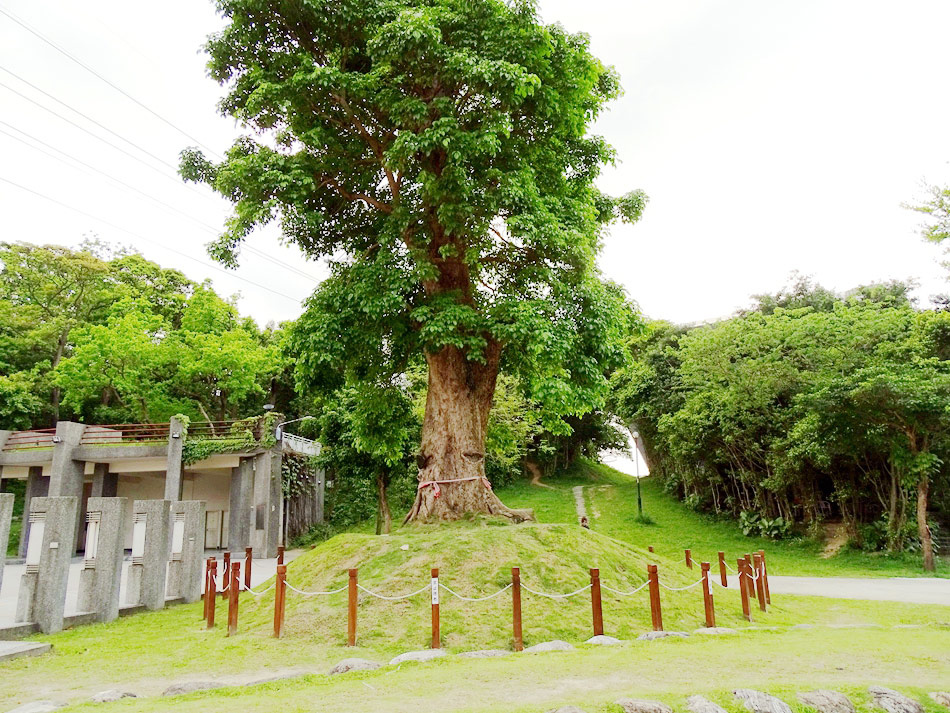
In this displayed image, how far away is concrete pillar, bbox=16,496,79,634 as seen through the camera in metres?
8.92

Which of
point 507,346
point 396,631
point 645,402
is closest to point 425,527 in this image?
point 396,631

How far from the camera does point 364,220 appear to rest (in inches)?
494

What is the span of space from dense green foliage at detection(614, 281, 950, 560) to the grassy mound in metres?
5.82

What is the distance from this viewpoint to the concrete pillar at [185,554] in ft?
40.7

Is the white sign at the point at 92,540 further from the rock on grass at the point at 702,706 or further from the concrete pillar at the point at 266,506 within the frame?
the concrete pillar at the point at 266,506

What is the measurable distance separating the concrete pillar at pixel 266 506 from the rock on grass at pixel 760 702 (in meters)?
22.4

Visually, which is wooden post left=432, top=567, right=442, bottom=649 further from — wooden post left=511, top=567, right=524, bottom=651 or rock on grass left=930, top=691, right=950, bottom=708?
rock on grass left=930, top=691, right=950, bottom=708

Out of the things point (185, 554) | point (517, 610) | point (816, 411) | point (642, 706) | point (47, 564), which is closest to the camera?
point (642, 706)

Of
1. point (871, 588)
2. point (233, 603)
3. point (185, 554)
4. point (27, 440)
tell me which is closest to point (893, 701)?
point (233, 603)

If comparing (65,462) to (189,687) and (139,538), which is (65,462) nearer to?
(139,538)

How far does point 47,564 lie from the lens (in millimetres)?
8969

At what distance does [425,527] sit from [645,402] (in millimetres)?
19421

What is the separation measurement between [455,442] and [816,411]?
12529 millimetres

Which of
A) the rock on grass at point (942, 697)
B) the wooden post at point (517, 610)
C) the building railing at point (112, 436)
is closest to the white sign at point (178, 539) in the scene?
the wooden post at point (517, 610)
